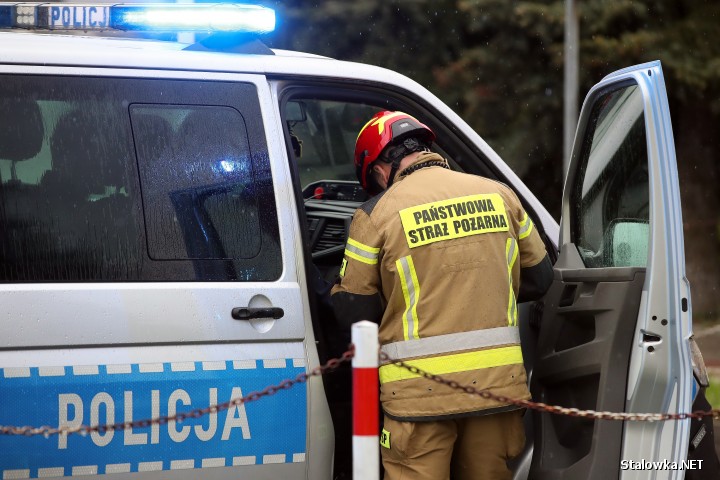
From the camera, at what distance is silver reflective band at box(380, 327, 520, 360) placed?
11.0ft

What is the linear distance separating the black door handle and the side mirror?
3.77 ft

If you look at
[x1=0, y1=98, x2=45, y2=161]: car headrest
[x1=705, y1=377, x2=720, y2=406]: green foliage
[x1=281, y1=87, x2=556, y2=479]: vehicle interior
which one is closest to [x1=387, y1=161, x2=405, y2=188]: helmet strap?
[x1=281, y1=87, x2=556, y2=479]: vehicle interior

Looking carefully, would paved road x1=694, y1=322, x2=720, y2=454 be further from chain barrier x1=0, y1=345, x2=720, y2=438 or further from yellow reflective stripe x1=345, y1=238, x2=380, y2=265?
yellow reflective stripe x1=345, y1=238, x2=380, y2=265

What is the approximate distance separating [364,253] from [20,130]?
3.61ft

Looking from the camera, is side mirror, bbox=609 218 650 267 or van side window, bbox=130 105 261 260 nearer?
van side window, bbox=130 105 261 260

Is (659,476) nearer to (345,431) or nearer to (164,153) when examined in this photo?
(345,431)

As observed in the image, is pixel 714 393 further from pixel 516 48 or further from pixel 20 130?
pixel 20 130

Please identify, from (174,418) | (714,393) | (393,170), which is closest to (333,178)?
(393,170)

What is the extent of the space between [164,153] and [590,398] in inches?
62.4

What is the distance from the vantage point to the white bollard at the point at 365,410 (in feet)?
9.45

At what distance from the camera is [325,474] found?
11.5ft

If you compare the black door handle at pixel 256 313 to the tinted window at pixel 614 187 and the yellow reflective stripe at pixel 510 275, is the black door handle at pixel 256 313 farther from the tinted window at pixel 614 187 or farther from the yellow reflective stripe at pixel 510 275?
the tinted window at pixel 614 187

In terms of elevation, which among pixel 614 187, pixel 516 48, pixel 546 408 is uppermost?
pixel 516 48

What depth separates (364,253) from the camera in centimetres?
342
